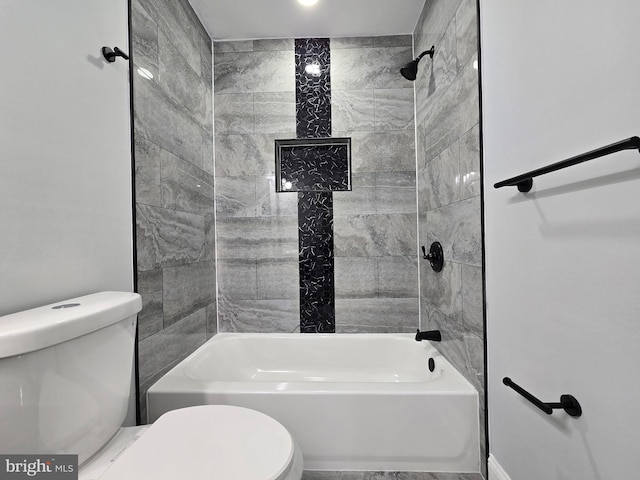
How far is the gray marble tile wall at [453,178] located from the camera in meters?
1.37

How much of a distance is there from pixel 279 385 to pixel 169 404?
497 millimetres

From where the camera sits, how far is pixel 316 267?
237 cm

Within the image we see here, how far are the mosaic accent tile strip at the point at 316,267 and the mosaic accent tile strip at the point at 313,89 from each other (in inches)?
19.1

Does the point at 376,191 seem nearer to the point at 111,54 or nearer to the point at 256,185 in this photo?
the point at 256,185

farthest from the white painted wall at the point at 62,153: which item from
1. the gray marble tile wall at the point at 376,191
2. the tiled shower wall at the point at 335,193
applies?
the gray marble tile wall at the point at 376,191

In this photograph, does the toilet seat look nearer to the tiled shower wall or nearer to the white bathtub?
the white bathtub

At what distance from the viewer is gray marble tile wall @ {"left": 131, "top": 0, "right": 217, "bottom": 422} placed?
4.89ft

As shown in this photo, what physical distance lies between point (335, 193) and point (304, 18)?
1.17m

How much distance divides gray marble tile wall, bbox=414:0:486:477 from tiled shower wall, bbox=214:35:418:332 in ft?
0.63

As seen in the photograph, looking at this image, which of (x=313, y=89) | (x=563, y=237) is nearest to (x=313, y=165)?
(x=313, y=89)

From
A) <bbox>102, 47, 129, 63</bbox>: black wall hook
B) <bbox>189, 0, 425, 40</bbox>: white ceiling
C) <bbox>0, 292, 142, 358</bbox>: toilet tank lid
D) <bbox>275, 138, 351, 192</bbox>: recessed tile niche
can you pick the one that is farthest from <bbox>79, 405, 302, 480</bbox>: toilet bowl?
<bbox>189, 0, 425, 40</bbox>: white ceiling

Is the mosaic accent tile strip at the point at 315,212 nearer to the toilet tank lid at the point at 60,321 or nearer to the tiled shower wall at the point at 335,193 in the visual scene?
the tiled shower wall at the point at 335,193

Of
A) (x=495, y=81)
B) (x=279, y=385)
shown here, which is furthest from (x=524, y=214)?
(x=279, y=385)

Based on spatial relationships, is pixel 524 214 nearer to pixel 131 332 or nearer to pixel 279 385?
pixel 279 385
